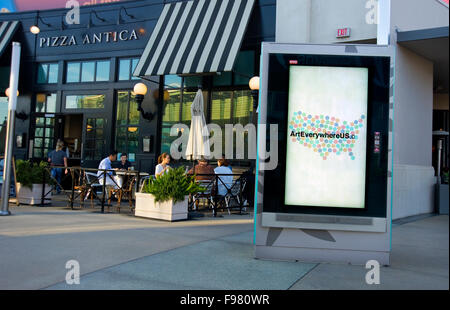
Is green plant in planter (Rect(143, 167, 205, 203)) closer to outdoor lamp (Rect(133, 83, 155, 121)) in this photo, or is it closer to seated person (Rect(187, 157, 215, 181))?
seated person (Rect(187, 157, 215, 181))

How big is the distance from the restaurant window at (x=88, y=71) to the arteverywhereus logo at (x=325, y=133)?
10.9 meters

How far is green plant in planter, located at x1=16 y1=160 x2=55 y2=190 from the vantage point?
1010 cm

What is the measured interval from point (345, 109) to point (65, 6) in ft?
45.7

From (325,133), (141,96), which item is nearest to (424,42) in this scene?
(325,133)

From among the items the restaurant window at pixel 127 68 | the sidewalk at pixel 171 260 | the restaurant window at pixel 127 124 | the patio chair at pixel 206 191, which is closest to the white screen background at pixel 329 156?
the sidewalk at pixel 171 260

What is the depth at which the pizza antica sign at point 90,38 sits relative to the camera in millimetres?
14250

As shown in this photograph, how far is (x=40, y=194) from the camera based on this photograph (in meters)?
10.2

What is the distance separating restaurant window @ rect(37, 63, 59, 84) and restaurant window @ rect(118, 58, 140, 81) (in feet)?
9.09

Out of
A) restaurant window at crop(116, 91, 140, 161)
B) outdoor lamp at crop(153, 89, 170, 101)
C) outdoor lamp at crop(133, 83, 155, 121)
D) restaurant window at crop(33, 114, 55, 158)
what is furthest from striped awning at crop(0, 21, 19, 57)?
outdoor lamp at crop(153, 89, 170, 101)

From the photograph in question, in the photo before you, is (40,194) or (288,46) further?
(40,194)

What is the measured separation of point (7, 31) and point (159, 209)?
455 inches

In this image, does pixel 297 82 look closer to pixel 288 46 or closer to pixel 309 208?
pixel 288 46

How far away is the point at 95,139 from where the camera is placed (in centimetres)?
1469

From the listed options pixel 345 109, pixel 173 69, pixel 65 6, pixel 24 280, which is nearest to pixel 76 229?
pixel 24 280
